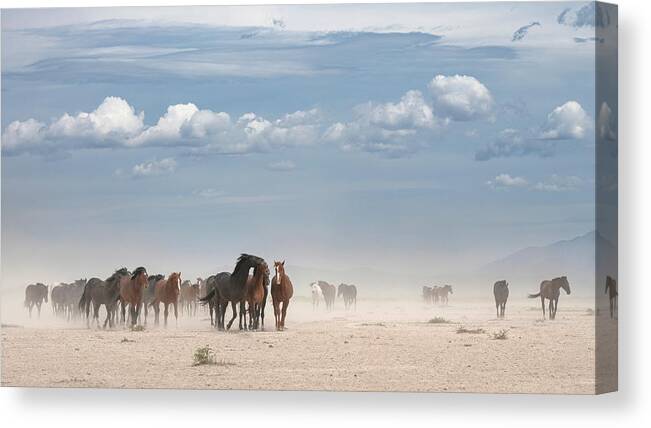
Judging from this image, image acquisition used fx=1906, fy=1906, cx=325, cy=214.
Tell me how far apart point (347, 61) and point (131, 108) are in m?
3.19

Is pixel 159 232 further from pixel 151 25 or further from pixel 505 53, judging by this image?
pixel 505 53

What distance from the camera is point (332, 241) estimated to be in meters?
26.6

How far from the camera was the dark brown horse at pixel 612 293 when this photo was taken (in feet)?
85.1

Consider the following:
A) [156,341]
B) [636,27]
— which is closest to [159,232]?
[156,341]

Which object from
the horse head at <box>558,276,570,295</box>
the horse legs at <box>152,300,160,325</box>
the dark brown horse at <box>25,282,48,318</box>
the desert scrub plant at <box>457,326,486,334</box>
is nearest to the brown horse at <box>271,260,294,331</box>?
the horse legs at <box>152,300,160,325</box>

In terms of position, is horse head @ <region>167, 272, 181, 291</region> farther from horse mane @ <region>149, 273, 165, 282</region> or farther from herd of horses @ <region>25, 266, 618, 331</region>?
horse mane @ <region>149, 273, 165, 282</region>

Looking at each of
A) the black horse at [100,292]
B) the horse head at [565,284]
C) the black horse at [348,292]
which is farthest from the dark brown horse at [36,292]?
the horse head at [565,284]

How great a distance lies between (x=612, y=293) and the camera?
26.0m

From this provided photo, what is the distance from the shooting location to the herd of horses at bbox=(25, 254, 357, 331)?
27062 mm

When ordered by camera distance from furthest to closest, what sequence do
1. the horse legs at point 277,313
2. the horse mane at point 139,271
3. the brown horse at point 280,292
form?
the horse mane at point 139,271, the horse legs at point 277,313, the brown horse at point 280,292

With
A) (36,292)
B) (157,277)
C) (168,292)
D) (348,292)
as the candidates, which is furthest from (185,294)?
(348,292)

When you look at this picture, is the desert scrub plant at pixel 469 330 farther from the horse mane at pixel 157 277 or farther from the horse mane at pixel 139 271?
the horse mane at pixel 139 271

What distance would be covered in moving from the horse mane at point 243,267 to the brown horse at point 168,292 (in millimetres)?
800

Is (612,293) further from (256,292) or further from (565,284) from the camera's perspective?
(256,292)
